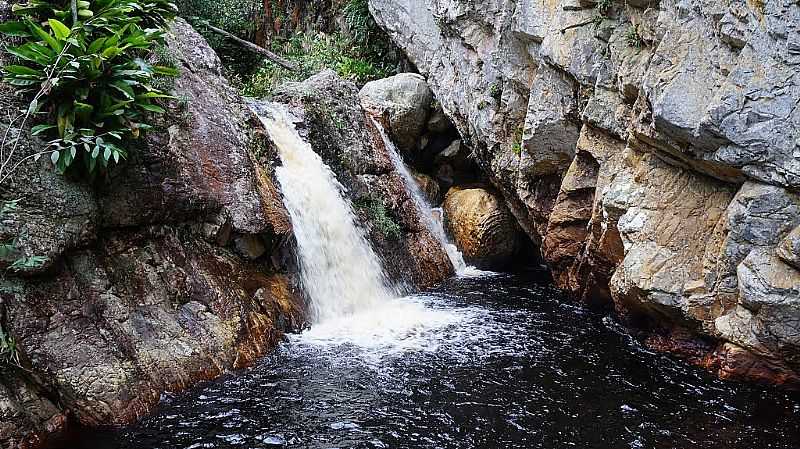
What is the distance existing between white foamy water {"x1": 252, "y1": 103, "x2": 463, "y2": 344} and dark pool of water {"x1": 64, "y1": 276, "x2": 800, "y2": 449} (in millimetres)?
294

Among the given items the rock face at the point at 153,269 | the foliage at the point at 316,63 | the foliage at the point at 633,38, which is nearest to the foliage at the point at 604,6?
the foliage at the point at 633,38

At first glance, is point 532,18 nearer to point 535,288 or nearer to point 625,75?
point 625,75

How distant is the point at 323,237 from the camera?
32.2 feet

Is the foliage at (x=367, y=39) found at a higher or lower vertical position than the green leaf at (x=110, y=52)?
higher

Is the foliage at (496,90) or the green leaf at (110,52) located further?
the foliage at (496,90)

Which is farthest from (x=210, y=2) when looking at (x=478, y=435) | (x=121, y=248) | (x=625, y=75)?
(x=478, y=435)

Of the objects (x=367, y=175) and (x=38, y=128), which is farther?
(x=367, y=175)

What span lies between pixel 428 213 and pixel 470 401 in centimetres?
669

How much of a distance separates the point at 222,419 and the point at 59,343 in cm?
175

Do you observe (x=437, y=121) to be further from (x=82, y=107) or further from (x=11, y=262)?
(x=11, y=262)

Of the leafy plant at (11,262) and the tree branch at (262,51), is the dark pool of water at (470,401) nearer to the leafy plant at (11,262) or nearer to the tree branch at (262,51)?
the leafy plant at (11,262)

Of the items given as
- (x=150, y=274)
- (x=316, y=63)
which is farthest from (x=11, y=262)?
(x=316, y=63)

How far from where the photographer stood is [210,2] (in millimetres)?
15242

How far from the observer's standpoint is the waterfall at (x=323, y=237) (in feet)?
30.4
